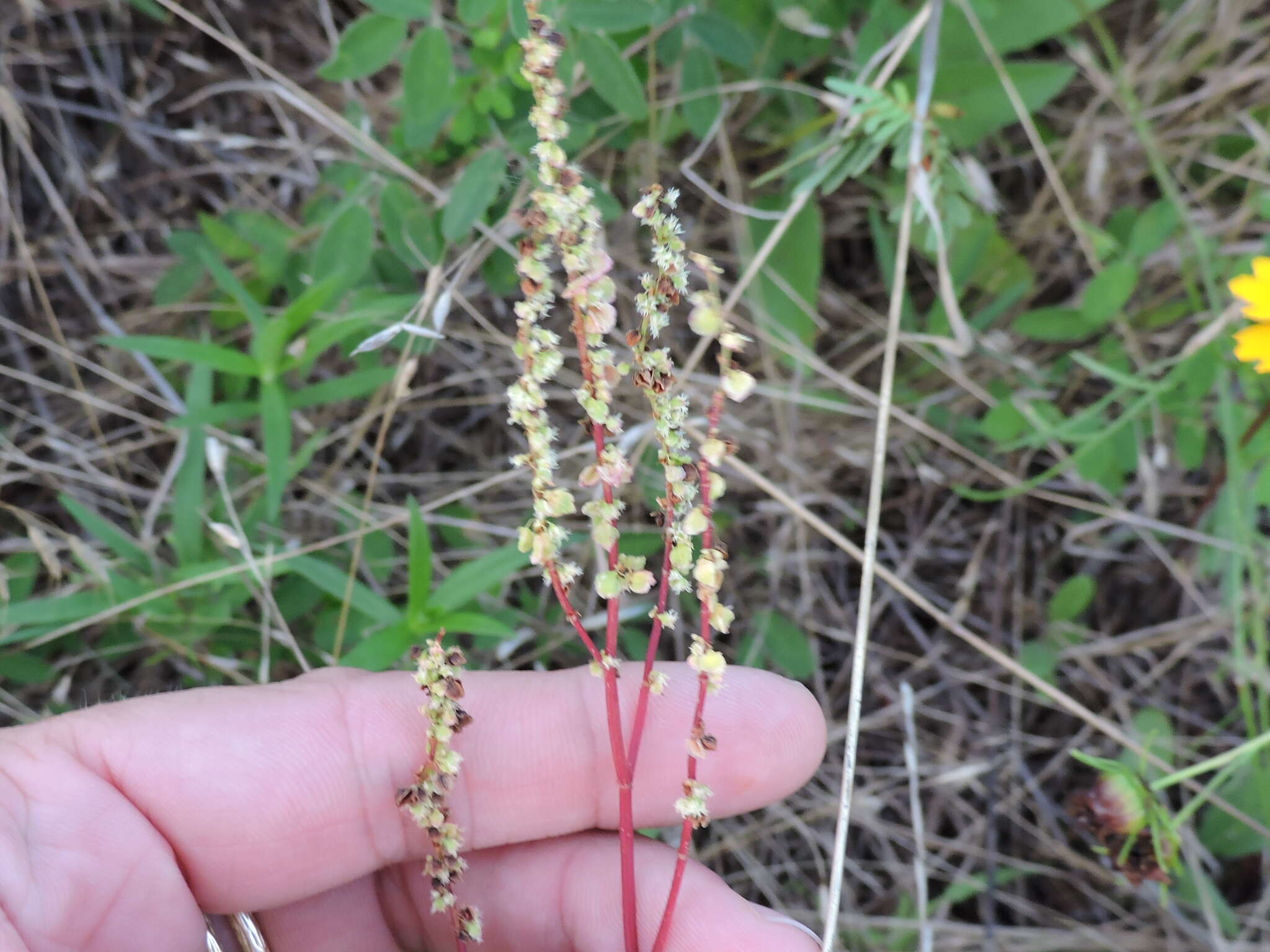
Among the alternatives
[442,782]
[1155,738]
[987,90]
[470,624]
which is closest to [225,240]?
[470,624]

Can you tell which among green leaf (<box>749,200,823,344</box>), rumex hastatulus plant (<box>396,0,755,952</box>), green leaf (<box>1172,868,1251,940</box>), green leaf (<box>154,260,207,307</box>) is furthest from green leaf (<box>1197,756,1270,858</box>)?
green leaf (<box>154,260,207,307</box>)

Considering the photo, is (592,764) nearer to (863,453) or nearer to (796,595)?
(796,595)

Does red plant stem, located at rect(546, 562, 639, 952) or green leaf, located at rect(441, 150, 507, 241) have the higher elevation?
green leaf, located at rect(441, 150, 507, 241)

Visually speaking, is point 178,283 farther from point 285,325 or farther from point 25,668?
point 25,668

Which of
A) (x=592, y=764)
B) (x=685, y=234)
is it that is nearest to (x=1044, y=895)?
(x=592, y=764)

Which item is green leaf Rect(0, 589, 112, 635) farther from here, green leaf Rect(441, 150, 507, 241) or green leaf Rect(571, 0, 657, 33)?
green leaf Rect(571, 0, 657, 33)

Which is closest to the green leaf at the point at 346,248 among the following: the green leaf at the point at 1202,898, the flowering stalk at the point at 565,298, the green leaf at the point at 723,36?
the green leaf at the point at 723,36
